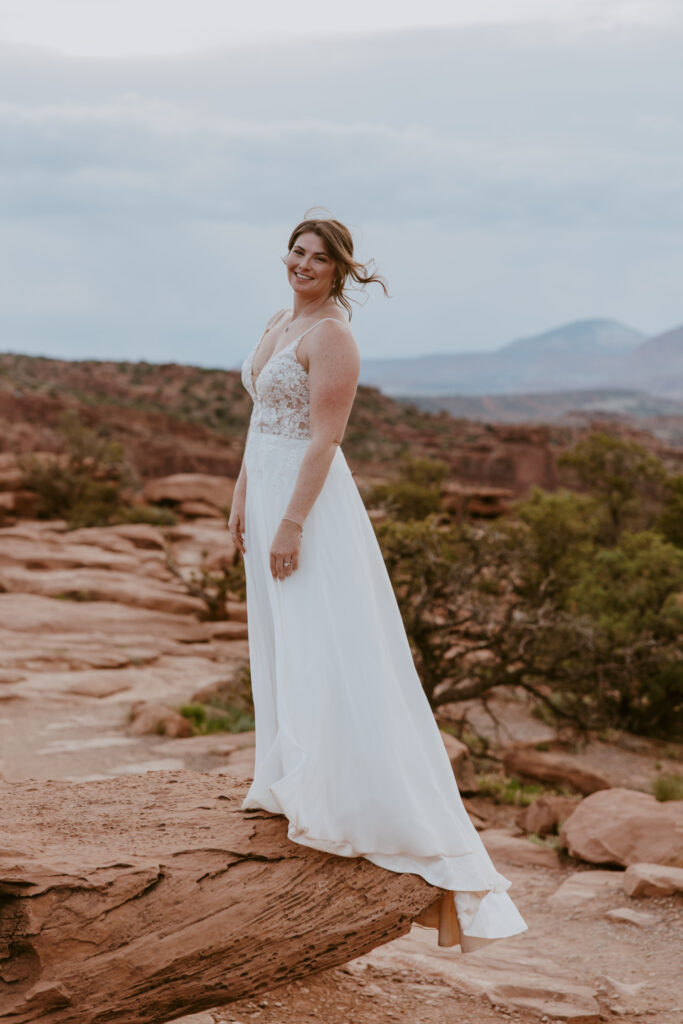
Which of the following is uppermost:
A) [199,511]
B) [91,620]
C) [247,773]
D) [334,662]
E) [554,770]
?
[199,511]

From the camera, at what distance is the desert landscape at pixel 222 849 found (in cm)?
324

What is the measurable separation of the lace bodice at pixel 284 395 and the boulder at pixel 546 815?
5653mm

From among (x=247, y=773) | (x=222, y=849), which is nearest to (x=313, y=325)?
(x=222, y=849)

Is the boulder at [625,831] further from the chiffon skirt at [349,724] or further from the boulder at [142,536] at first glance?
the boulder at [142,536]

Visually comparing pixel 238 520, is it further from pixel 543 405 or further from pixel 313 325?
pixel 543 405

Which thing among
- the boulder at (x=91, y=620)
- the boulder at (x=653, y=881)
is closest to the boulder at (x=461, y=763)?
the boulder at (x=653, y=881)

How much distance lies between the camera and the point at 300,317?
3.68 m

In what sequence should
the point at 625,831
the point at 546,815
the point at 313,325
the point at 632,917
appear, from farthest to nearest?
the point at 546,815 < the point at 625,831 < the point at 632,917 < the point at 313,325

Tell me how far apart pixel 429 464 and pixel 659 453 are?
21.8 metres

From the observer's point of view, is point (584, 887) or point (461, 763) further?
point (461, 763)

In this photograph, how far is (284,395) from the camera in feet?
11.8

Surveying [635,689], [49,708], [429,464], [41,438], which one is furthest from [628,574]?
[41,438]

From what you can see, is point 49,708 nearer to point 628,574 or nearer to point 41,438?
point 628,574

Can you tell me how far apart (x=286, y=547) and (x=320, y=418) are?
488 millimetres
